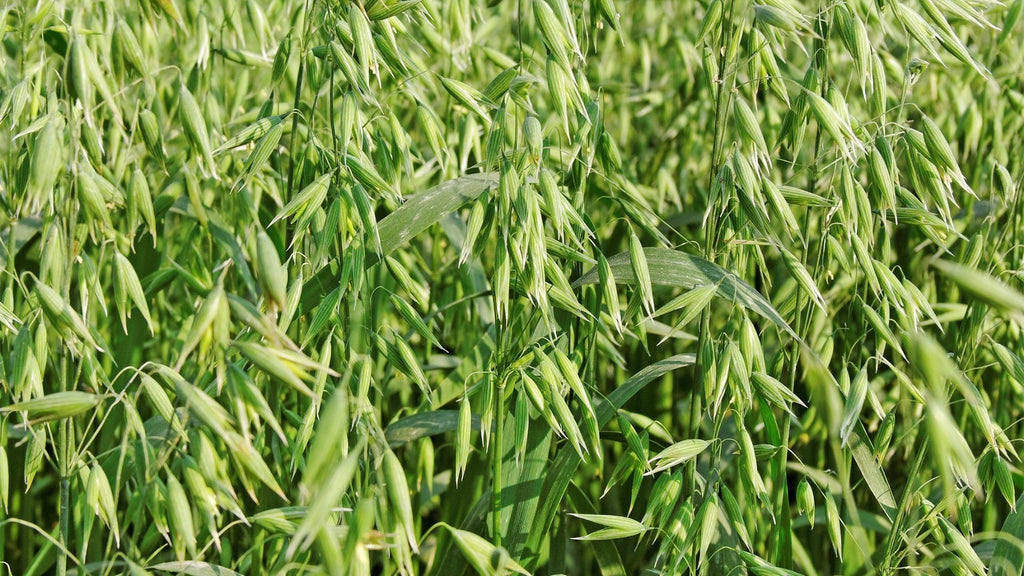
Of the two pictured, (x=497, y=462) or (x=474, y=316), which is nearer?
(x=497, y=462)

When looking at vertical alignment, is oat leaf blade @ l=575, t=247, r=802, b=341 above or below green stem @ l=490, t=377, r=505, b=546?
above

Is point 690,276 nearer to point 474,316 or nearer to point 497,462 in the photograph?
point 497,462

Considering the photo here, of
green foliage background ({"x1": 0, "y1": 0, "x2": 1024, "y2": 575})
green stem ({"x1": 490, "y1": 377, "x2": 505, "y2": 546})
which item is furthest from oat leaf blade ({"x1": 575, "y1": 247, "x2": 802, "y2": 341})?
green stem ({"x1": 490, "y1": 377, "x2": 505, "y2": 546})

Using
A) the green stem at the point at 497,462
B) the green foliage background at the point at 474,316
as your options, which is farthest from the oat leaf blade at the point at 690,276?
the green stem at the point at 497,462

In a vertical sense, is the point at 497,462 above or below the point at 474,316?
above

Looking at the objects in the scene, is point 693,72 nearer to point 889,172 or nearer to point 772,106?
point 772,106

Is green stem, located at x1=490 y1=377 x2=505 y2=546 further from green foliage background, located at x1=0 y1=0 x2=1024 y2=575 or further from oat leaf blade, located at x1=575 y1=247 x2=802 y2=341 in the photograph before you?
oat leaf blade, located at x1=575 y1=247 x2=802 y2=341

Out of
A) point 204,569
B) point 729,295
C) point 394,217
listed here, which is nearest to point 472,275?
point 394,217

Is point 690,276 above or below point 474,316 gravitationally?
above

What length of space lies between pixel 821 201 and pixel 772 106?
2.99 ft

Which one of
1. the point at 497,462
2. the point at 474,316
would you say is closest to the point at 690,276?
the point at 497,462

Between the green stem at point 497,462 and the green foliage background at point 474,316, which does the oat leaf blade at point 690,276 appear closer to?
the green foliage background at point 474,316

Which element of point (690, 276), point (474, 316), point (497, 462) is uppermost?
point (690, 276)

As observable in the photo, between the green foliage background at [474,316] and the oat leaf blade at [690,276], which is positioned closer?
the green foliage background at [474,316]
